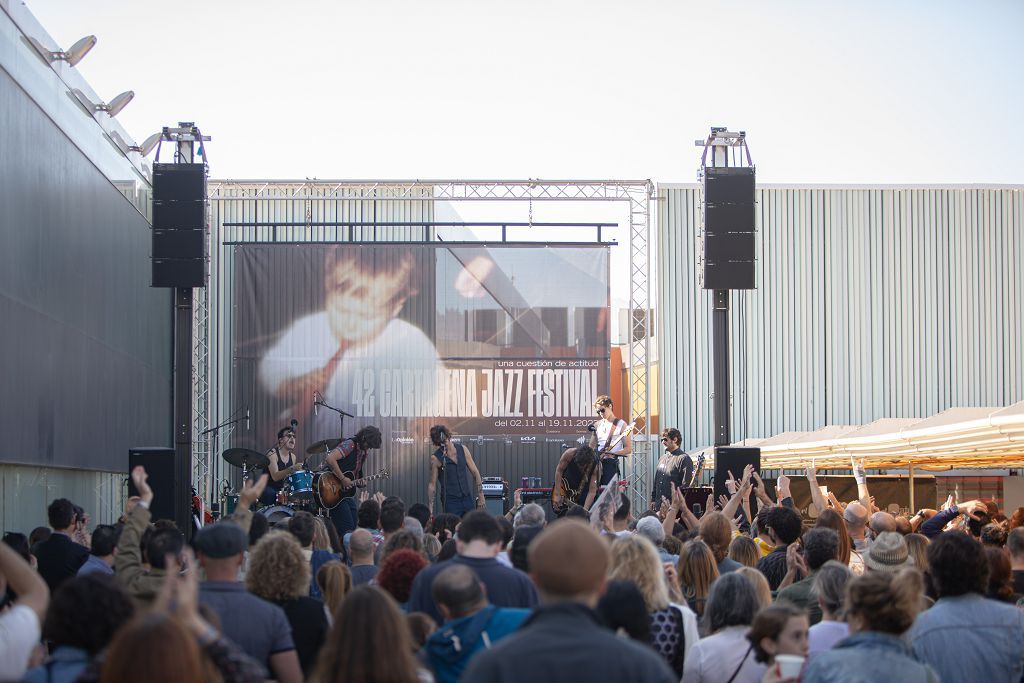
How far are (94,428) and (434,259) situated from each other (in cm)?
649

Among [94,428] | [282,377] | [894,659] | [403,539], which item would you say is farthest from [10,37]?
[894,659]

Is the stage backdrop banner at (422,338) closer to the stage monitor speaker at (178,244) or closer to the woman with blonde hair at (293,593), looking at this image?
the stage monitor speaker at (178,244)

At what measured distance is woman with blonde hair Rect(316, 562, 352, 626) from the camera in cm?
499

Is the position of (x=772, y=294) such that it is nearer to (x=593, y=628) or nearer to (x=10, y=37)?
(x=10, y=37)

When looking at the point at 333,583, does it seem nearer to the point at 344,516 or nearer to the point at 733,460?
the point at 733,460

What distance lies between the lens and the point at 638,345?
21.8 m

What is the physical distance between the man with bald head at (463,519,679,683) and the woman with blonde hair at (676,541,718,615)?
111 inches

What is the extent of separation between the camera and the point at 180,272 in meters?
10.9

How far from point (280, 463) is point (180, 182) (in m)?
3.08

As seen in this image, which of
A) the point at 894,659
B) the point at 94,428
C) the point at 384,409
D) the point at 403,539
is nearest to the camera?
the point at 894,659

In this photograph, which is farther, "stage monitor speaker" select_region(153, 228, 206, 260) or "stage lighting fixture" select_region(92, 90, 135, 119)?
"stage lighting fixture" select_region(92, 90, 135, 119)

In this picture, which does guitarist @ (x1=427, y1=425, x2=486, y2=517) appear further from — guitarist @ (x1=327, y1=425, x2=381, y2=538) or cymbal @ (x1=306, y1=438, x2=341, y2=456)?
cymbal @ (x1=306, y1=438, x2=341, y2=456)

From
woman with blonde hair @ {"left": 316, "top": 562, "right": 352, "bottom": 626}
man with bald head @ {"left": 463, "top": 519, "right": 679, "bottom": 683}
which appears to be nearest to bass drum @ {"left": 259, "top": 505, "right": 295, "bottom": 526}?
woman with blonde hair @ {"left": 316, "top": 562, "right": 352, "bottom": 626}

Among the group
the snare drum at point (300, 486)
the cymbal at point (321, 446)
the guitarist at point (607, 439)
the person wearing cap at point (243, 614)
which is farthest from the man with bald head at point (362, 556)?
the cymbal at point (321, 446)
